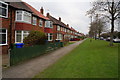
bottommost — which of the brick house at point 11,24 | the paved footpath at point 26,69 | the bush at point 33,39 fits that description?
the paved footpath at point 26,69

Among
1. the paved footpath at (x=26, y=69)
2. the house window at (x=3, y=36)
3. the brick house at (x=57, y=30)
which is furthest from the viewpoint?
the brick house at (x=57, y=30)

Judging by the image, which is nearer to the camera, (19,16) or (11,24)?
(11,24)

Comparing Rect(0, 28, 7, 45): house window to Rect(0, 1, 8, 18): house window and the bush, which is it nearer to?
Rect(0, 1, 8, 18): house window

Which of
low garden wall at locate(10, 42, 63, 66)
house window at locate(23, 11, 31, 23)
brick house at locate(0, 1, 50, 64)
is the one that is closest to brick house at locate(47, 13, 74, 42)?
house window at locate(23, 11, 31, 23)

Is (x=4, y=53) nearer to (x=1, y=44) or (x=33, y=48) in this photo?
(x=1, y=44)

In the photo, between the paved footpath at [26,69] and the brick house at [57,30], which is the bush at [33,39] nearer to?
the paved footpath at [26,69]

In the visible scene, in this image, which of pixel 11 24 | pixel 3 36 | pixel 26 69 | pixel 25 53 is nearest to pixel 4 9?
pixel 11 24

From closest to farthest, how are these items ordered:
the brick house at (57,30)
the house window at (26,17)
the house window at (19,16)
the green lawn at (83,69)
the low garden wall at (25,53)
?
the green lawn at (83,69)
the low garden wall at (25,53)
the house window at (19,16)
the house window at (26,17)
the brick house at (57,30)

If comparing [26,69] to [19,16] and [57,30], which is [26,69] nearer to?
[19,16]

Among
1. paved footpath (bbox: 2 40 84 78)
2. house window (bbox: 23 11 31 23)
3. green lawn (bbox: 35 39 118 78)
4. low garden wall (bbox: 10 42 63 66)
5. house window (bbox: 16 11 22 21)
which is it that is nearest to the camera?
green lawn (bbox: 35 39 118 78)

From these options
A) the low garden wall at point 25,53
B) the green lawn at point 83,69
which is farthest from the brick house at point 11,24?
the green lawn at point 83,69

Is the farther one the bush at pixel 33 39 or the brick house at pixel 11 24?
the brick house at pixel 11 24

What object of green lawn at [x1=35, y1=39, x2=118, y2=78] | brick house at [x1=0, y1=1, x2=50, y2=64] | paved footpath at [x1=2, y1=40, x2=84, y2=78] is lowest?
paved footpath at [x1=2, y1=40, x2=84, y2=78]

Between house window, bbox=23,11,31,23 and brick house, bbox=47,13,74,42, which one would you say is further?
brick house, bbox=47,13,74,42
